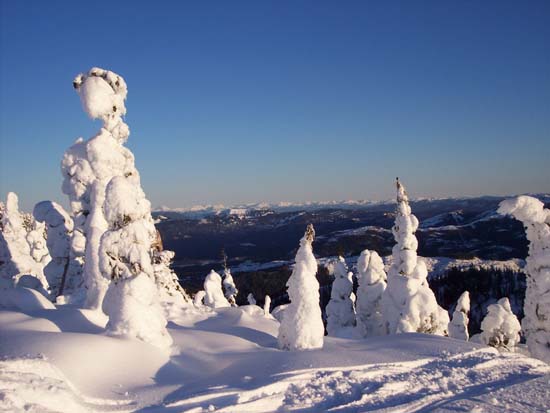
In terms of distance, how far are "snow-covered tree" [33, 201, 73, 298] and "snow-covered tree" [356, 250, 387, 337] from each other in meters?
19.1

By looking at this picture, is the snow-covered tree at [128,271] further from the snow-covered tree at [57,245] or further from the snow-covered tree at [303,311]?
the snow-covered tree at [57,245]

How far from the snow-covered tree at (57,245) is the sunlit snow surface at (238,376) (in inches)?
342

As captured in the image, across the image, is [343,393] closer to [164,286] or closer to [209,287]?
[164,286]

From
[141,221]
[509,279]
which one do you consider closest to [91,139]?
[141,221]

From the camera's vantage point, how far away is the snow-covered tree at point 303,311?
13.6m

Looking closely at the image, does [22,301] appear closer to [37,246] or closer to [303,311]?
[303,311]

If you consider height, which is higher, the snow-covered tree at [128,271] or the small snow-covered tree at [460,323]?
the snow-covered tree at [128,271]

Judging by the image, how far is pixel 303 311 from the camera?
14016mm

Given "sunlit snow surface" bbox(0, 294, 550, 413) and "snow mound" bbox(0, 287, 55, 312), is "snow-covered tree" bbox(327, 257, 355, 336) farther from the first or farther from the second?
"snow mound" bbox(0, 287, 55, 312)

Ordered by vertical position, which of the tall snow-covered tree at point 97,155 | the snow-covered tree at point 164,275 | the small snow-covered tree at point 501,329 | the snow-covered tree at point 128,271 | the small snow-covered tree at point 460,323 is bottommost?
the small snow-covered tree at point 460,323

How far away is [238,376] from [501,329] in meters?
19.0

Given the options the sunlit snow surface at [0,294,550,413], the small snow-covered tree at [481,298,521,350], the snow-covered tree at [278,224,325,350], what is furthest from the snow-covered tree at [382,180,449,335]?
the snow-covered tree at [278,224,325,350]

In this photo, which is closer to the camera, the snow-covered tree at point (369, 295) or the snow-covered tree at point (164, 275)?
the snow-covered tree at point (164, 275)

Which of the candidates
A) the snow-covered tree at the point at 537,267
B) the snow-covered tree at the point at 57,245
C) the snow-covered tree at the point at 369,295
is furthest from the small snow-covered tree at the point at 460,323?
the snow-covered tree at the point at 57,245
